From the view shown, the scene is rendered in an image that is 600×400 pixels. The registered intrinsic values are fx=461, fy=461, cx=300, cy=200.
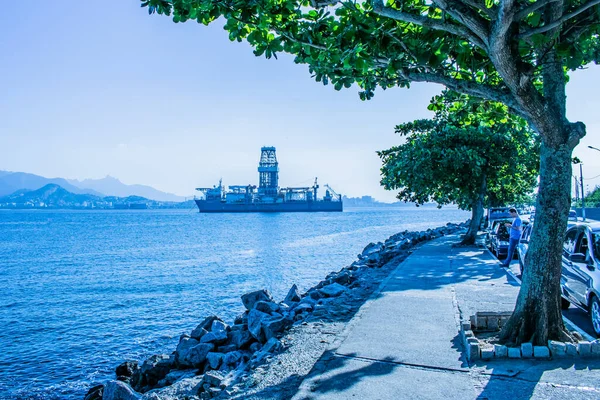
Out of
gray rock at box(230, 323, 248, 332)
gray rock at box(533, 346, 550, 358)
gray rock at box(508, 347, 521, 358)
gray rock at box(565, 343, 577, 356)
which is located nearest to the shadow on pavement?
gray rock at box(508, 347, 521, 358)

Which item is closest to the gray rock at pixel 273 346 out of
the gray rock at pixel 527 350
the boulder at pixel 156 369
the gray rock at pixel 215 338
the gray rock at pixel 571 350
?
the gray rock at pixel 215 338

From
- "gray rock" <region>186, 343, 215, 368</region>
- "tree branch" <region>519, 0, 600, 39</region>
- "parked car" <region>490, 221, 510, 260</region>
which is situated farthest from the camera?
"parked car" <region>490, 221, 510, 260</region>

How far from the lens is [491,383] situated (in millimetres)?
4762

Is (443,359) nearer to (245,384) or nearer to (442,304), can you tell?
(245,384)

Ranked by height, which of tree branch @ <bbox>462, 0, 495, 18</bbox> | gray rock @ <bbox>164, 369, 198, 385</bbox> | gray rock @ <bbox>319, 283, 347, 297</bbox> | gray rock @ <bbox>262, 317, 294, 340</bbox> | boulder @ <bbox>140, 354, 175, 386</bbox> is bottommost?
boulder @ <bbox>140, 354, 175, 386</bbox>

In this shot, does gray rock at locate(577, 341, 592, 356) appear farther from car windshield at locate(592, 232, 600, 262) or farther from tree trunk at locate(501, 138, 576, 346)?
car windshield at locate(592, 232, 600, 262)

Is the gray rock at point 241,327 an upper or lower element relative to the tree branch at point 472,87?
lower

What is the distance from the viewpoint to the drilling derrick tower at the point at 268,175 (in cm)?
16962

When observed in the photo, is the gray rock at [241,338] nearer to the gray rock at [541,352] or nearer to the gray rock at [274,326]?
the gray rock at [274,326]

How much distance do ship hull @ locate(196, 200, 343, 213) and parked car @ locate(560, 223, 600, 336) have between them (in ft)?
507

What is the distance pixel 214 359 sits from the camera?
8391 mm

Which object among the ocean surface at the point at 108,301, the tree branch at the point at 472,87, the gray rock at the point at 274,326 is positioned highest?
the tree branch at the point at 472,87

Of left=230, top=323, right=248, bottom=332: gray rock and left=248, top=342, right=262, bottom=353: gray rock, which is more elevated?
left=248, top=342, right=262, bottom=353: gray rock

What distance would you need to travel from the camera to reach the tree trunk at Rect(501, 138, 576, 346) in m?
5.74
